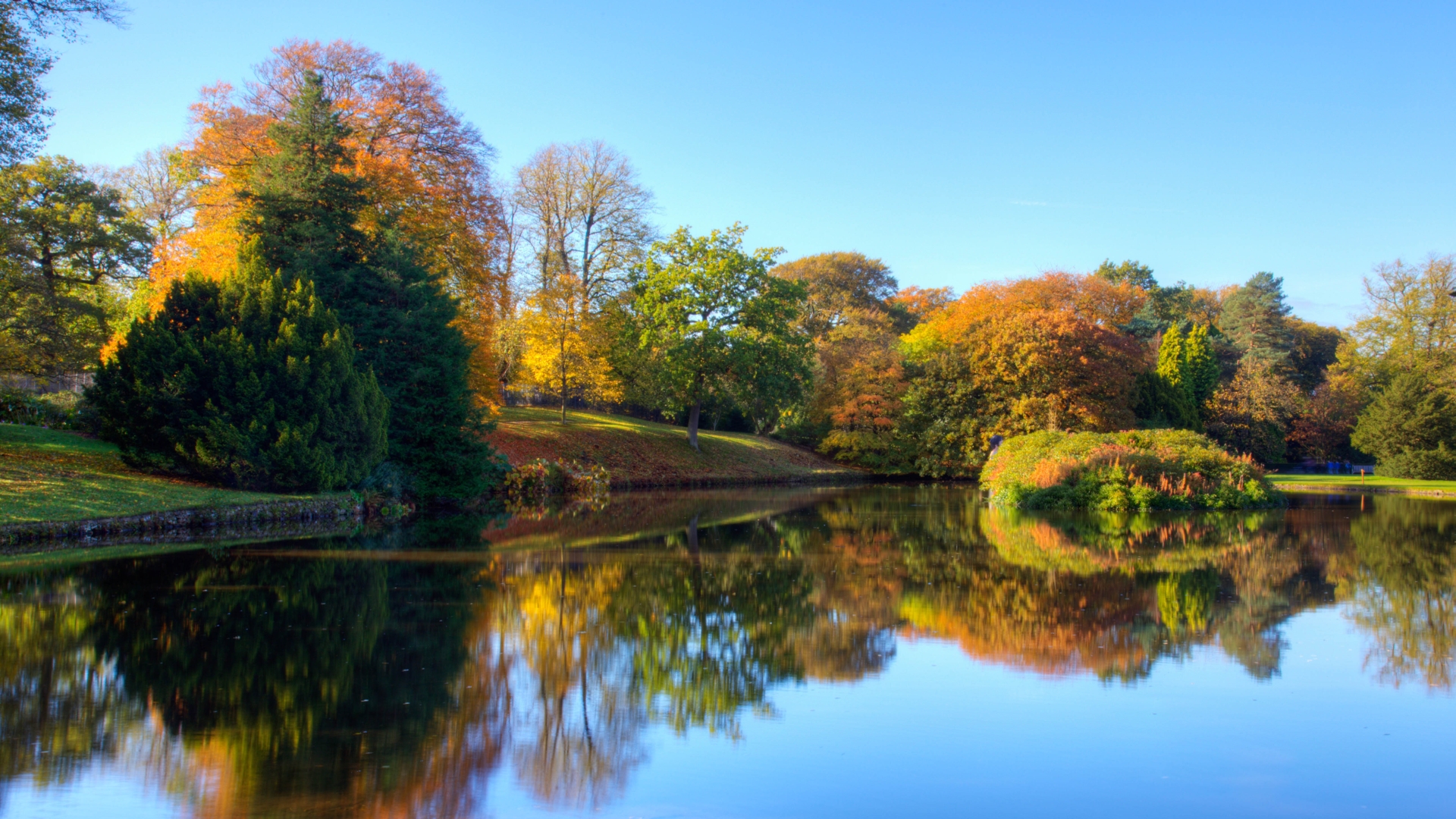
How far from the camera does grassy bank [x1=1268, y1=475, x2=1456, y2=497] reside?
27092 mm

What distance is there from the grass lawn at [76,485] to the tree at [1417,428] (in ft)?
116

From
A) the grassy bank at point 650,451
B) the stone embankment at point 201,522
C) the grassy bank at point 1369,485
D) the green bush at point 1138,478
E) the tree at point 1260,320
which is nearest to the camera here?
the stone embankment at point 201,522

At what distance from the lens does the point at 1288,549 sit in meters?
12.9

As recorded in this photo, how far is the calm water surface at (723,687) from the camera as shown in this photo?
409cm

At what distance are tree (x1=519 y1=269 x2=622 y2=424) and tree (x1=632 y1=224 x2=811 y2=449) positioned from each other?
5.94ft

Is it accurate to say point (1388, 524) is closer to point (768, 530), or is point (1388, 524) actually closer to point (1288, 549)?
point (1288, 549)

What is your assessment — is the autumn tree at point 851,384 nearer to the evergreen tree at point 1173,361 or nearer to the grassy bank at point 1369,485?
the evergreen tree at point 1173,361

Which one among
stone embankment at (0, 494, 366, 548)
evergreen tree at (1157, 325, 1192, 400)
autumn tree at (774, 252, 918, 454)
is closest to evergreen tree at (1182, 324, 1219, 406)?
evergreen tree at (1157, 325, 1192, 400)

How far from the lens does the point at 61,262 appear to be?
1197 inches

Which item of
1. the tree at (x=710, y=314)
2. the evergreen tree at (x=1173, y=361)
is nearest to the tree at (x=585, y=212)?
the tree at (x=710, y=314)

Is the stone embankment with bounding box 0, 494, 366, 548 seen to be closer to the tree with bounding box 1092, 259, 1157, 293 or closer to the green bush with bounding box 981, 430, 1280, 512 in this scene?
the green bush with bounding box 981, 430, 1280, 512

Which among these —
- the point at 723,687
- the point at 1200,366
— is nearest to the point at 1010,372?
the point at 1200,366

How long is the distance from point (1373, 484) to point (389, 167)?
1232 inches

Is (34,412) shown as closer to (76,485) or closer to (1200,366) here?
(76,485)
